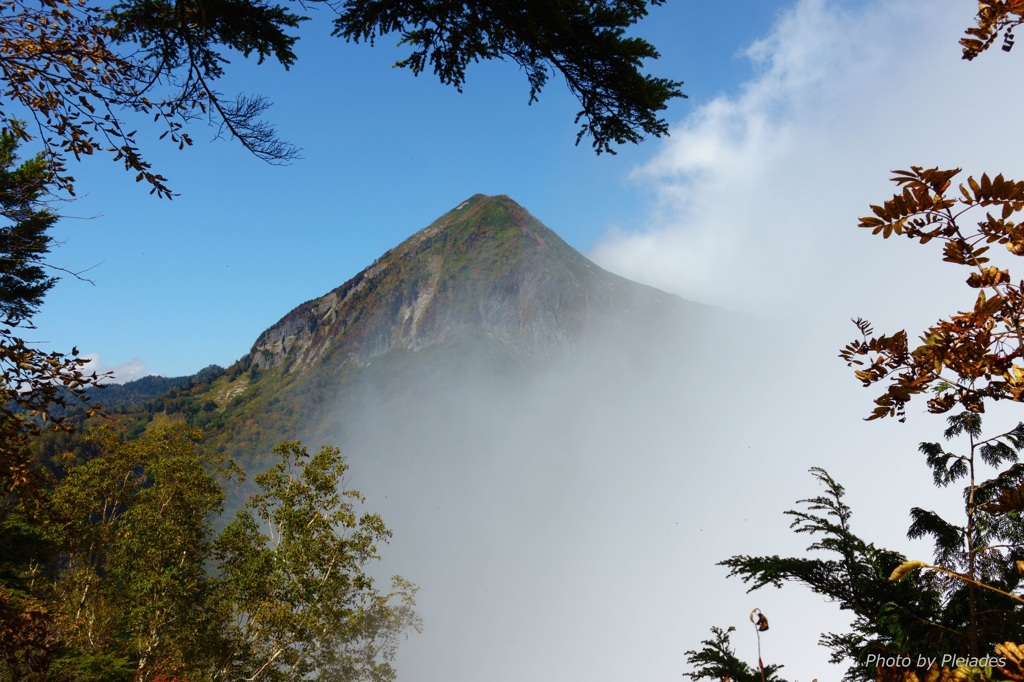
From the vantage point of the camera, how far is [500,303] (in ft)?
637

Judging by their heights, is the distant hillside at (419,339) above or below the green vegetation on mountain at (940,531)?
above

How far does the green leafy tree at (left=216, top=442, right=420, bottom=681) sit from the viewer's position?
10586 mm

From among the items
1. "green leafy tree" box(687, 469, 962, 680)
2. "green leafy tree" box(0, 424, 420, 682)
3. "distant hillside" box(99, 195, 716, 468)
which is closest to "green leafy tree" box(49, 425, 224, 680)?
"green leafy tree" box(0, 424, 420, 682)

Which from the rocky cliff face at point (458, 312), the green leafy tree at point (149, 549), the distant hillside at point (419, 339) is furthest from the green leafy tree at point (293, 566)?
the rocky cliff face at point (458, 312)

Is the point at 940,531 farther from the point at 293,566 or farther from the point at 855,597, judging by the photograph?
the point at 293,566

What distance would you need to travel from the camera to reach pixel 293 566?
10.5 meters

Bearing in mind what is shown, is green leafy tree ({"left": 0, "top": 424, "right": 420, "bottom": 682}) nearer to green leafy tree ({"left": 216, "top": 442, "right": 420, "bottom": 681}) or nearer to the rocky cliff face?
green leafy tree ({"left": 216, "top": 442, "right": 420, "bottom": 681})

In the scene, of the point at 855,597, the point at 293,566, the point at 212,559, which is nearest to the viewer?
the point at 855,597

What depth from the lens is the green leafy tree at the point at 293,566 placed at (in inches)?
417

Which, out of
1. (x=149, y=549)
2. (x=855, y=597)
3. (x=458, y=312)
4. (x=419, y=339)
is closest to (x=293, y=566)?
(x=149, y=549)

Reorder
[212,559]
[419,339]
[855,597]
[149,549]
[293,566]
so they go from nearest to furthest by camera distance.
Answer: [855,597], [293,566], [149,549], [212,559], [419,339]

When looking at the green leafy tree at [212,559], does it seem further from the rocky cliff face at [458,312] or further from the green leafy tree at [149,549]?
the rocky cliff face at [458,312]

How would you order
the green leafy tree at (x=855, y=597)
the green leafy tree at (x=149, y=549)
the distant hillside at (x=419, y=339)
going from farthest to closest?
the distant hillside at (x=419, y=339), the green leafy tree at (x=149, y=549), the green leafy tree at (x=855, y=597)

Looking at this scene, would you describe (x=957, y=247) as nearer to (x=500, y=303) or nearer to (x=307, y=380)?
(x=307, y=380)
